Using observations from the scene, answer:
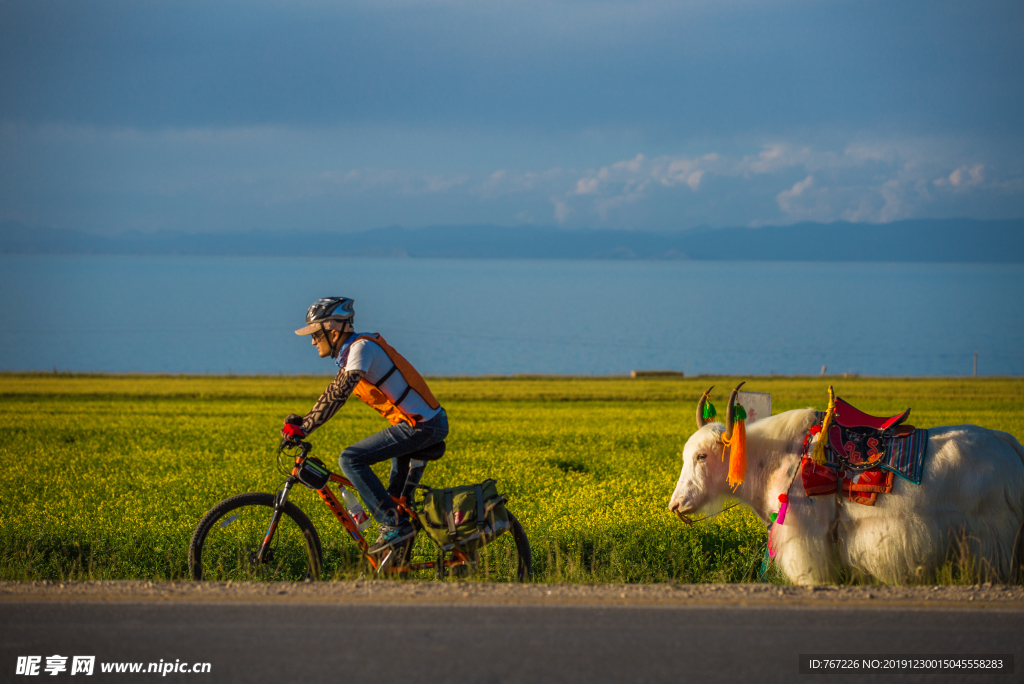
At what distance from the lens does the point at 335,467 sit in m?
17.5

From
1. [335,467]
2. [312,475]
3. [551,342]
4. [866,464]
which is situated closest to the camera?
[866,464]

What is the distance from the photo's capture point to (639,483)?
593 inches

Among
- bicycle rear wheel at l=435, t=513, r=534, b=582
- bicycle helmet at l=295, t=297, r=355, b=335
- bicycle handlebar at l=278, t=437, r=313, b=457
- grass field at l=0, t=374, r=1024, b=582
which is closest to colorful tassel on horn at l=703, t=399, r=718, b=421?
grass field at l=0, t=374, r=1024, b=582

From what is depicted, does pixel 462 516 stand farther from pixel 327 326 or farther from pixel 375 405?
pixel 327 326

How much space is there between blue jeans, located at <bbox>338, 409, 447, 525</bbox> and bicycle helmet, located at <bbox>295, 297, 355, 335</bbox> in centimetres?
93

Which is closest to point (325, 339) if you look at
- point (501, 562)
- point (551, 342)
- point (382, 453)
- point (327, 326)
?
point (327, 326)

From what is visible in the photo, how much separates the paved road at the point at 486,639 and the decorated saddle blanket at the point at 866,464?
1141mm

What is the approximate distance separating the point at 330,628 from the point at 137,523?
6.29 metres

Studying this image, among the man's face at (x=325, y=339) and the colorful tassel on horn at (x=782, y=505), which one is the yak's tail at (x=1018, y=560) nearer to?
the colorful tassel on horn at (x=782, y=505)

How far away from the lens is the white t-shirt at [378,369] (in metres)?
6.82

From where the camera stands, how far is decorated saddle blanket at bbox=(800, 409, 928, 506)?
683cm

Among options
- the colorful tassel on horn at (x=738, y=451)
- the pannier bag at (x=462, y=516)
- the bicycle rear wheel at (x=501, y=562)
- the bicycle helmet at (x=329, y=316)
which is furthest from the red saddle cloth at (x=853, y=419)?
the bicycle helmet at (x=329, y=316)

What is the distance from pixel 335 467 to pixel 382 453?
10.8 meters

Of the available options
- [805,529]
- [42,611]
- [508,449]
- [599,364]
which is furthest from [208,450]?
[599,364]
